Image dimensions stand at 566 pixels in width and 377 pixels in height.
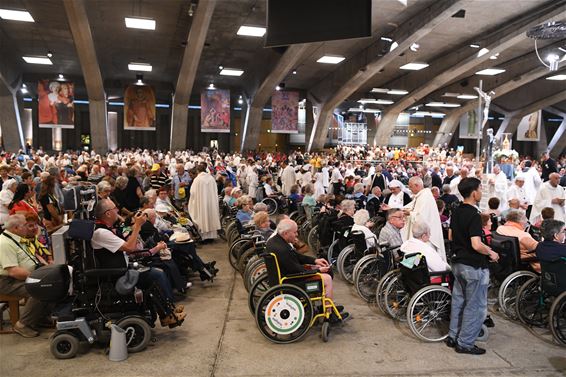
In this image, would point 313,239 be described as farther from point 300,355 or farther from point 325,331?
point 300,355

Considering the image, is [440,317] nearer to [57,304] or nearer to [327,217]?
[327,217]

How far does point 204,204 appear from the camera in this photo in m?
8.44

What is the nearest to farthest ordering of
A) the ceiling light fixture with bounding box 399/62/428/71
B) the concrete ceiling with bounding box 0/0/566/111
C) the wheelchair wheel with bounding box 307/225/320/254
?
the wheelchair wheel with bounding box 307/225/320/254 → the concrete ceiling with bounding box 0/0/566/111 → the ceiling light fixture with bounding box 399/62/428/71

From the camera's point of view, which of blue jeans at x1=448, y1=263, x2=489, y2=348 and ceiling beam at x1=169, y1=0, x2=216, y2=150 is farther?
ceiling beam at x1=169, y1=0, x2=216, y2=150

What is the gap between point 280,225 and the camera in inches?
177

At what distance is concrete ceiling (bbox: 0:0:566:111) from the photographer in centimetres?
1446

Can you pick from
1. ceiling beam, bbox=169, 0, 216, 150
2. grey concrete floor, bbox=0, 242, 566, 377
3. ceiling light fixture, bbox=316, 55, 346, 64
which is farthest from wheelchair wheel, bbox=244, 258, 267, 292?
ceiling light fixture, bbox=316, 55, 346, 64

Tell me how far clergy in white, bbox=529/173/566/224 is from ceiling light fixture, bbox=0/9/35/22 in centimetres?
1547

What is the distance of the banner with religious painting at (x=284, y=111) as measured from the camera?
82.6 ft

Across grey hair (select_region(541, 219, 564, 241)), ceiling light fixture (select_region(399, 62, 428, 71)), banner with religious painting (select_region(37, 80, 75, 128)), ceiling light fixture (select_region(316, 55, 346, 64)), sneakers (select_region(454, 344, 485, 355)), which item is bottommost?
sneakers (select_region(454, 344, 485, 355))

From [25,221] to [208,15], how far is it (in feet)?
33.7

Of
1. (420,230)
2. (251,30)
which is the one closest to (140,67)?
(251,30)

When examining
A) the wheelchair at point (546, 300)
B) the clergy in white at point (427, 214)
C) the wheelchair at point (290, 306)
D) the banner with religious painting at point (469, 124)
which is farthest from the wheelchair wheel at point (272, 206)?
the banner with religious painting at point (469, 124)

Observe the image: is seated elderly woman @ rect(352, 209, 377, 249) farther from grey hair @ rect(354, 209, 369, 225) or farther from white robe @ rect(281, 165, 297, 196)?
white robe @ rect(281, 165, 297, 196)
